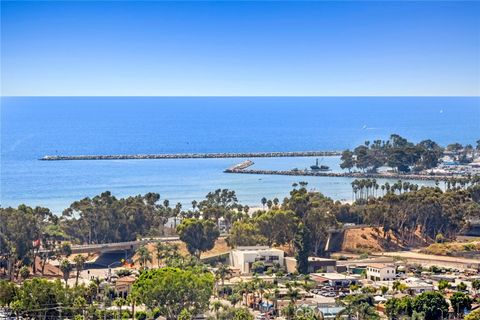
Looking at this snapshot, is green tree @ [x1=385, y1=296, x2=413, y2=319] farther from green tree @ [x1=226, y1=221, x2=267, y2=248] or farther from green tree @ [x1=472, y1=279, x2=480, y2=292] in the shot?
green tree @ [x1=226, y1=221, x2=267, y2=248]

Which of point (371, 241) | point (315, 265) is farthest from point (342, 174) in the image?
point (315, 265)

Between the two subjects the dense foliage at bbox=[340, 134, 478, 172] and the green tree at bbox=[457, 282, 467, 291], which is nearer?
the green tree at bbox=[457, 282, 467, 291]

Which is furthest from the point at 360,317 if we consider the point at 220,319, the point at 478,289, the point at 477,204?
the point at 477,204

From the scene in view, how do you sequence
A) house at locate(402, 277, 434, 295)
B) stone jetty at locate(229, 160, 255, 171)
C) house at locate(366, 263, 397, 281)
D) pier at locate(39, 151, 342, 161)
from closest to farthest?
house at locate(402, 277, 434, 295) < house at locate(366, 263, 397, 281) < stone jetty at locate(229, 160, 255, 171) < pier at locate(39, 151, 342, 161)

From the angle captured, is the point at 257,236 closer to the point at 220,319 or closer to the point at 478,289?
the point at 478,289

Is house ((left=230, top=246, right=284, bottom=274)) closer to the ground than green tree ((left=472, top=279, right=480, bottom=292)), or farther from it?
farther from it

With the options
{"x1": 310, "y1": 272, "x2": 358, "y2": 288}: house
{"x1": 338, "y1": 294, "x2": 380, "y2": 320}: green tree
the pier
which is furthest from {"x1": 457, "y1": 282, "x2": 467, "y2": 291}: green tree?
the pier
